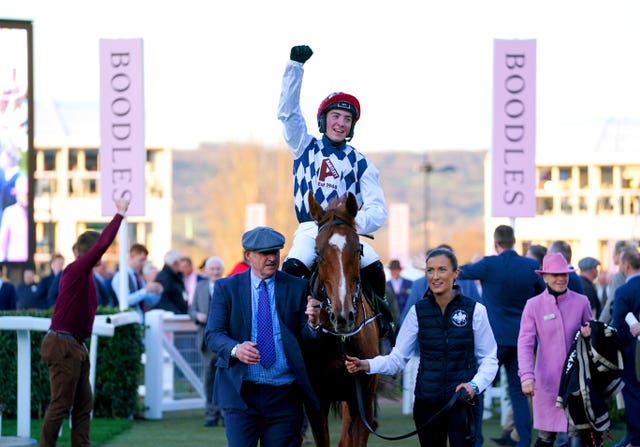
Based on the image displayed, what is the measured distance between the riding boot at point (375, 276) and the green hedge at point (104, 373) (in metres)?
6.18

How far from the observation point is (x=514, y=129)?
546 inches

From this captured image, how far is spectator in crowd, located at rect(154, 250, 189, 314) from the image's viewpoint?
1766 cm

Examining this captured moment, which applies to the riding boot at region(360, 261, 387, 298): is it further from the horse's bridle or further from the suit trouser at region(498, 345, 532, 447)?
the suit trouser at region(498, 345, 532, 447)

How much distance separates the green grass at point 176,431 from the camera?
504 inches

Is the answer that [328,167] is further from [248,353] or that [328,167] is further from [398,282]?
[398,282]

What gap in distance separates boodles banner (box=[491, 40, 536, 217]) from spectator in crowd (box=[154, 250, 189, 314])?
17.8ft

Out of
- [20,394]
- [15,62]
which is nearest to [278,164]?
[15,62]

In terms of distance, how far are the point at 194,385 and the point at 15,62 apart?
16.2 ft

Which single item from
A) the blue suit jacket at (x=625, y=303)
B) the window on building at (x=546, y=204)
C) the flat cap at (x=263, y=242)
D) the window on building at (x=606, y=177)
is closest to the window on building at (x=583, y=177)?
the window on building at (x=606, y=177)

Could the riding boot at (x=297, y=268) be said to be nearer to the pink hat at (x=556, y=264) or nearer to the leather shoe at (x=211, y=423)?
the pink hat at (x=556, y=264)

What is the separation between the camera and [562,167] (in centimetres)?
9300

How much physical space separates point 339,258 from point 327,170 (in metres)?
1.17

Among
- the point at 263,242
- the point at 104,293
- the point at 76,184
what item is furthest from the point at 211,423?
the point at 76,184

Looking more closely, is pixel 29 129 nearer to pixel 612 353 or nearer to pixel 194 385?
pixel 194 385
